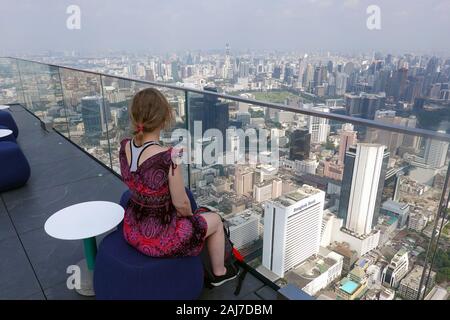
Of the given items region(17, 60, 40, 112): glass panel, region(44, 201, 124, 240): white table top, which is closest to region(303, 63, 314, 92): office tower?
region(44, 201, 124, 240): white table top

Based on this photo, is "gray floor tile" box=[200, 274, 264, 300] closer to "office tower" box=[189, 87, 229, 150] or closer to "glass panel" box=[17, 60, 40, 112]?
"office tower" box=[189, 87, 229, 150]

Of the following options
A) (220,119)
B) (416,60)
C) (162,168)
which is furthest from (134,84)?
(416,60)

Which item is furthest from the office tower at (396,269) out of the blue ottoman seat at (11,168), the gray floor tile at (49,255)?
the blue ottoman seat at (11,168)

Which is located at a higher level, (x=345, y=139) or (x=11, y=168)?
(x=345, y=139)

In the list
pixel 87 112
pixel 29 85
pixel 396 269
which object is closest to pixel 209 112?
pixel 396 269

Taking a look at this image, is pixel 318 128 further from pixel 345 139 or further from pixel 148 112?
pixel 148 112

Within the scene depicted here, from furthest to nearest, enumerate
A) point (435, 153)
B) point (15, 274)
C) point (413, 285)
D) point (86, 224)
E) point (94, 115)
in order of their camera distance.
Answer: point (94, 115)
point (15, 274)
point (86, 224)
point (413, 285)
point (435, 153)

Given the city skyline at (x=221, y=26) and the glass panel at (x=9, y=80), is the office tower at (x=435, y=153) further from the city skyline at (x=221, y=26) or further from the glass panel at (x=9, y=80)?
the glass panel at (x=9, y=80)
